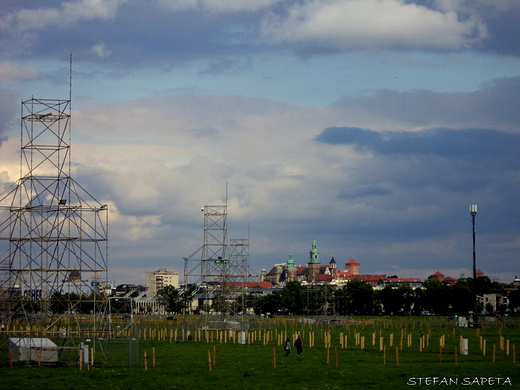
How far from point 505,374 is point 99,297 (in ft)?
96.9

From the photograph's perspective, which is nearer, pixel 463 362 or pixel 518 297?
pixel 463 362

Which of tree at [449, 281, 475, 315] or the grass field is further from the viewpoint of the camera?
tree at [449, 281, 475, 315]

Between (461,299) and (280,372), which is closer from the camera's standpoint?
(280,372)

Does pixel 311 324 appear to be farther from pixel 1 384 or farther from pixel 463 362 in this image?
pixel 1 384

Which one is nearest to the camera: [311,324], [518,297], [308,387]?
[308,387]

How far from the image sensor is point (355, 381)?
3681 cm

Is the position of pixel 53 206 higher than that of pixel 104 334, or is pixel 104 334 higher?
pixel 53 206

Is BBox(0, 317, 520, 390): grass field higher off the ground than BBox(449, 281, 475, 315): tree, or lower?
higher

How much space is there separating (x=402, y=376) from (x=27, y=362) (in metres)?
23.0

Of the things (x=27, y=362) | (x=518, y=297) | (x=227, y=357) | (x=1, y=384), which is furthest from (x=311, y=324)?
(x=518, y=297)

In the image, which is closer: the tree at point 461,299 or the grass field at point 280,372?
the grass field at point 280,372

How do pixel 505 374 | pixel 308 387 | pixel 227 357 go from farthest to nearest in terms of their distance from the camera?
1. pixel 227 357
2. pixel 505 374
3. pixel 308 387

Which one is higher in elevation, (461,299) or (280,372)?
(280,372)

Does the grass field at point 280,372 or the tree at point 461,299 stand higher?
the grass field at point 280,372
